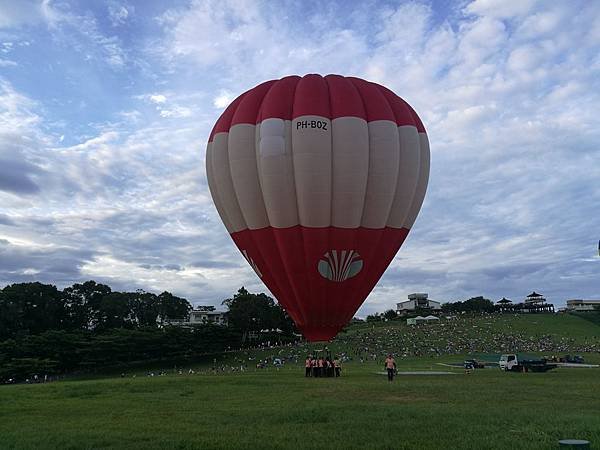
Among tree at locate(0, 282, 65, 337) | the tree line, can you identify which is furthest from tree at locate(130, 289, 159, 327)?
tree at locate(0, 282, 65, 337)

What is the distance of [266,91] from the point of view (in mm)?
25812

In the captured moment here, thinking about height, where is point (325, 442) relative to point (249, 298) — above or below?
below

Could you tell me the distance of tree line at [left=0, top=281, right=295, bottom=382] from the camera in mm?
54125

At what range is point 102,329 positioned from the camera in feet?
268

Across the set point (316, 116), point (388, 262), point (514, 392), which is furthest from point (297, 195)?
point (514, 392)

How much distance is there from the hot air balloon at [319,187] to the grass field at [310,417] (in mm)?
5338

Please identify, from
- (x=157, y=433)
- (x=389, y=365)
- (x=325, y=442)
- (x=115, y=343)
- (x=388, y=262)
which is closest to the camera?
(x=325, y=442)

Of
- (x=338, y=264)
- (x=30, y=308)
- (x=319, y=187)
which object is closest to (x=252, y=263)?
(x=338, y=264)

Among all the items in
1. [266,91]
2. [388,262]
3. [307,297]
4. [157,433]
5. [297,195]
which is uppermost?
[266,91]

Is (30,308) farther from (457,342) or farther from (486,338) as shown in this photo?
(486,338)

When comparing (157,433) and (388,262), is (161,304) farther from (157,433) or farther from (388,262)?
(157,433)

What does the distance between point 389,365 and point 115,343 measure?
1632 inches

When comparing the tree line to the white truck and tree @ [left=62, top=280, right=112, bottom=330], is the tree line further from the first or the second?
the white truck

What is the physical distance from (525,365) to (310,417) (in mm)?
23495
